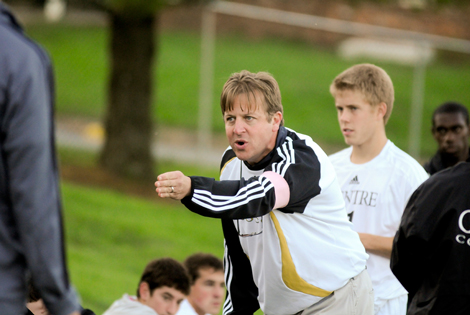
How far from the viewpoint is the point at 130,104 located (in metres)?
11.3

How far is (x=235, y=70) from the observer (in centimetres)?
1844

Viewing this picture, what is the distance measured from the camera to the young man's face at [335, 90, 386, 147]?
418 cm

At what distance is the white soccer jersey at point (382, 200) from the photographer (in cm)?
405

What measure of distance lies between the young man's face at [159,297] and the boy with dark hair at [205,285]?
0.43 meters

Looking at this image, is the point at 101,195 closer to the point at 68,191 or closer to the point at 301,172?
the point at 68,191

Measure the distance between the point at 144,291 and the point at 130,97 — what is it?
275 inches

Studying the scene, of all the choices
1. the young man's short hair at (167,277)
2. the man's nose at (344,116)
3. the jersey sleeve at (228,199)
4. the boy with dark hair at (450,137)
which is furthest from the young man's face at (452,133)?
the jersey sleeve at (228,199)

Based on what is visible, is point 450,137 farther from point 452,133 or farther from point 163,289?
point 163,289

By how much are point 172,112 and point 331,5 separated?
19.3ft

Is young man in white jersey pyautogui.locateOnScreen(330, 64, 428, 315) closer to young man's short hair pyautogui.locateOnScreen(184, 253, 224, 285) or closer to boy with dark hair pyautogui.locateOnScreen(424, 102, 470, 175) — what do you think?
boy with dark hair pyautogui.locateOnScreen(424, 102, 470, 175)

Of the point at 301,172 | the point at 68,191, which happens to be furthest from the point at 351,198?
the point at 68,191

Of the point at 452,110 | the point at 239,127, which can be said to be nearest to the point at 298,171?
the point at 239,127

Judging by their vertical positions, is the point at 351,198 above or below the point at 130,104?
below

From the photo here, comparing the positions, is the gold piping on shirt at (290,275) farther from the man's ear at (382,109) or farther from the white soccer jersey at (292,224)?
the man's ear at (382,109)
